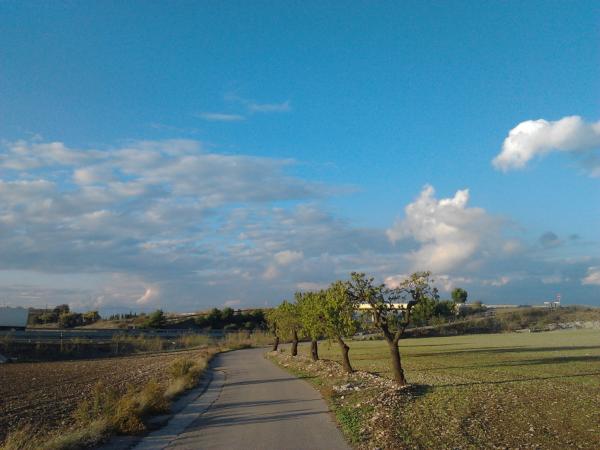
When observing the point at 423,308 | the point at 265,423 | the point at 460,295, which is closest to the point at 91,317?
the point at 460,295

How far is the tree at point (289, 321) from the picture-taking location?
4156cm

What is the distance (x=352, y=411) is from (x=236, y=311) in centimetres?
13084

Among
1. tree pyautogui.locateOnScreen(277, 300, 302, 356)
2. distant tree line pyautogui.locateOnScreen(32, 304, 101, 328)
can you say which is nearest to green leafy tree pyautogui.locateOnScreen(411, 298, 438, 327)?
tree pyautogui.locateOnScreen(277, 300, 302, 356)

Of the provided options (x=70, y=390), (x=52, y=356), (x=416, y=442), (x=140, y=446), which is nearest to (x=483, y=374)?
(x=416, y=442)

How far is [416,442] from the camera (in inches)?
456

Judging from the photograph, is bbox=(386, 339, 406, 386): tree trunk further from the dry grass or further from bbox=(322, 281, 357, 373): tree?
the dry grass

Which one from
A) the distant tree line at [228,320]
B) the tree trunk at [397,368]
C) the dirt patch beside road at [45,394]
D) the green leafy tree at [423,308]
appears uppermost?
the distant tree line at [228,320]

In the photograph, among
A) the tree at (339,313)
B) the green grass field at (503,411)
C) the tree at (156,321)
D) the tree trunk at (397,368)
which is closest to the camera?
the green grass field at (503,411)

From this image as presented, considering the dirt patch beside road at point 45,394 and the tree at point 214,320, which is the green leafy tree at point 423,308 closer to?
the dirt patch beside road at point 45,394

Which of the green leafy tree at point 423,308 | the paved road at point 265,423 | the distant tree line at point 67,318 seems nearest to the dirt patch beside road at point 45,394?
the paved road at point 265,423

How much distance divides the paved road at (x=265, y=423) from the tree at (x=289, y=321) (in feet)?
58.5

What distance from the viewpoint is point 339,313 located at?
25.7m

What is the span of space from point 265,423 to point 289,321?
27.6 m

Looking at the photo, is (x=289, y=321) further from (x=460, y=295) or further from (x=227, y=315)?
(x=460, y=295)
